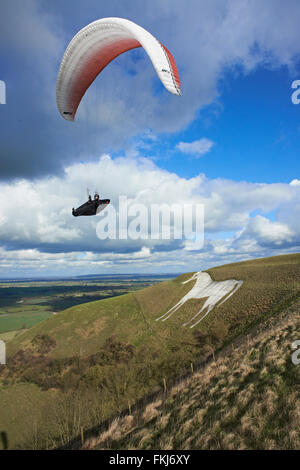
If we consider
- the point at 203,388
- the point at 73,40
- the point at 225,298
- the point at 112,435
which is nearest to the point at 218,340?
the point at 225,298

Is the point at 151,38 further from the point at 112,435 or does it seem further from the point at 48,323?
the point at 48,323

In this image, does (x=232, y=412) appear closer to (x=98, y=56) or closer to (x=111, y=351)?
(x=111, y=351)

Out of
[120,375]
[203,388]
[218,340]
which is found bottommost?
[120,375]

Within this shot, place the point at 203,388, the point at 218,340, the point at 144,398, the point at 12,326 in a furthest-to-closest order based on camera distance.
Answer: the point at 12,326 < the point at 218,340 < the point at 144,398 < the point at 203,388

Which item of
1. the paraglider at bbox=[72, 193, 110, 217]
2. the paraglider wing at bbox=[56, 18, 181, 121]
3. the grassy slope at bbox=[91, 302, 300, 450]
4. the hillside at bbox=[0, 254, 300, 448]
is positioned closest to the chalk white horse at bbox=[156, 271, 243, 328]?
the hillside at bbox=[0, 254, 300, 448]

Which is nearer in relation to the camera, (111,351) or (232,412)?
(232,412)

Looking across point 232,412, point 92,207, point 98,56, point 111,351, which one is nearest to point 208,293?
point 111,351

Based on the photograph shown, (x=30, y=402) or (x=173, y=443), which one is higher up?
(x=173, y=443)
